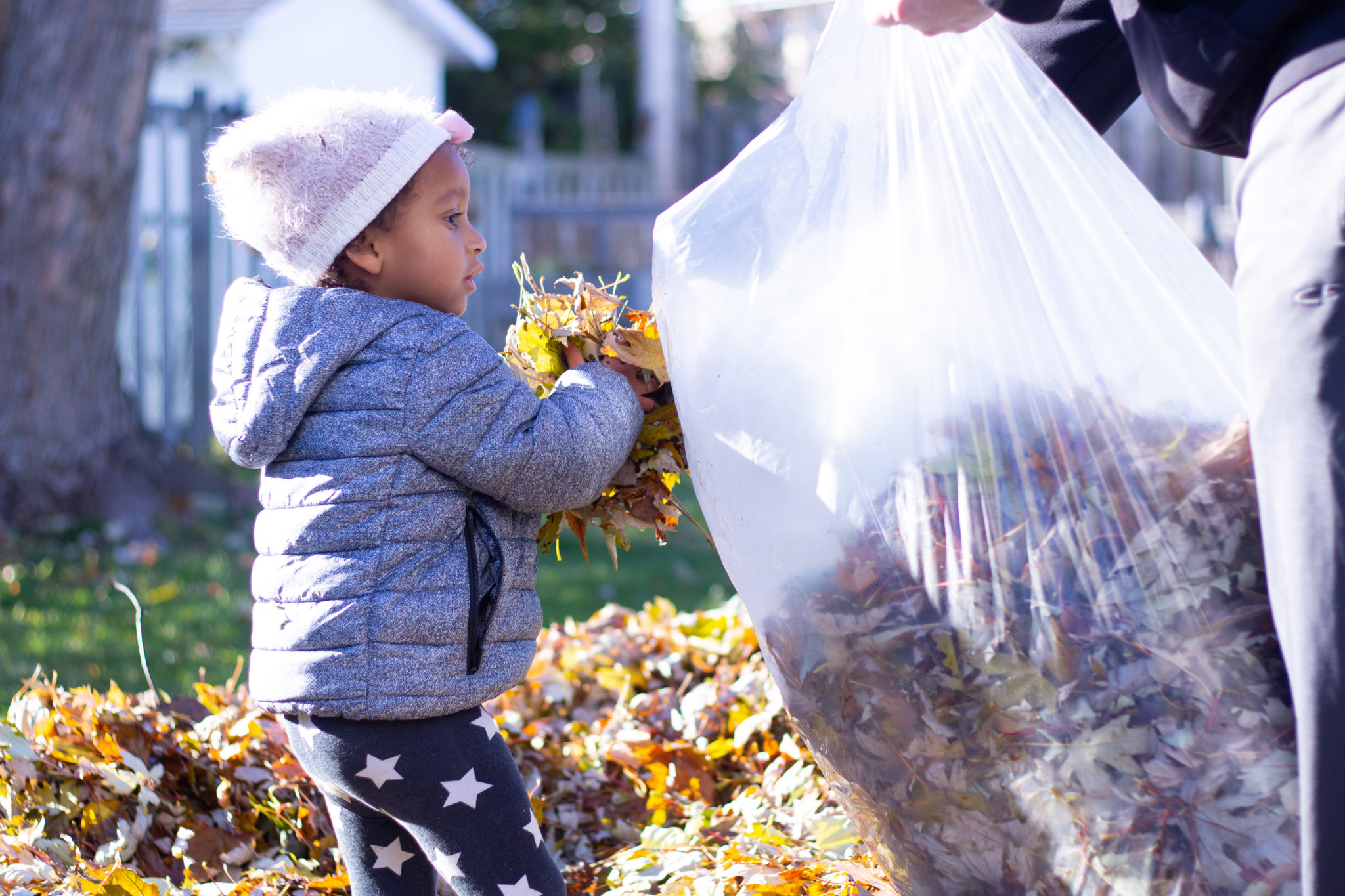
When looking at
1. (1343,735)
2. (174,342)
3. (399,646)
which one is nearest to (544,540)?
(399,646)

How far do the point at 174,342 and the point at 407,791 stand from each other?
19.1ft

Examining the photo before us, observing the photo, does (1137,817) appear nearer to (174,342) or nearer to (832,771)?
(832,771)

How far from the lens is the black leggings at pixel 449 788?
5.34ft

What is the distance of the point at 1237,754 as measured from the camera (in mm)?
1412

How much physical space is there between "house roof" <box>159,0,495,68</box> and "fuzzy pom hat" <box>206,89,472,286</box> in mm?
8090

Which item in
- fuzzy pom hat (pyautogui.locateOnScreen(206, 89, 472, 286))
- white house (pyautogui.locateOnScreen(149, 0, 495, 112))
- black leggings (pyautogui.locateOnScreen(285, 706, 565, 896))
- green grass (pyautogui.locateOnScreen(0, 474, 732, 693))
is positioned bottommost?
green grass (pyautogui.locateOnScreen(0, 474, 732, 693))

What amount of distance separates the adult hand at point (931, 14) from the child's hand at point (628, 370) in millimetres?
587

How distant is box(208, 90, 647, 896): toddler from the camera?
162 centimetres

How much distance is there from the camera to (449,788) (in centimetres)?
164

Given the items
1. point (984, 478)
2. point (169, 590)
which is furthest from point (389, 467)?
point (169, 590)

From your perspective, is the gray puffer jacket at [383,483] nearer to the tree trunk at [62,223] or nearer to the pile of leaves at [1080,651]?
the pile of leaves at [1080,651]

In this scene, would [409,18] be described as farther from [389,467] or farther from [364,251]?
[389,467]

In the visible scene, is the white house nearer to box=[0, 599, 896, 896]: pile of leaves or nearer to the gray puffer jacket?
box=[0, 599, 896, 896]: pile of leaves

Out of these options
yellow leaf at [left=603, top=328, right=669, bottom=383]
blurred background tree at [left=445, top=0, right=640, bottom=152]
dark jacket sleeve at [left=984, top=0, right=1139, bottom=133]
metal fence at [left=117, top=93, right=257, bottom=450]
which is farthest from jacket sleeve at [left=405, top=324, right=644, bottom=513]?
blurred background tree at [left=445, top=0, right=640, bottom=152]
